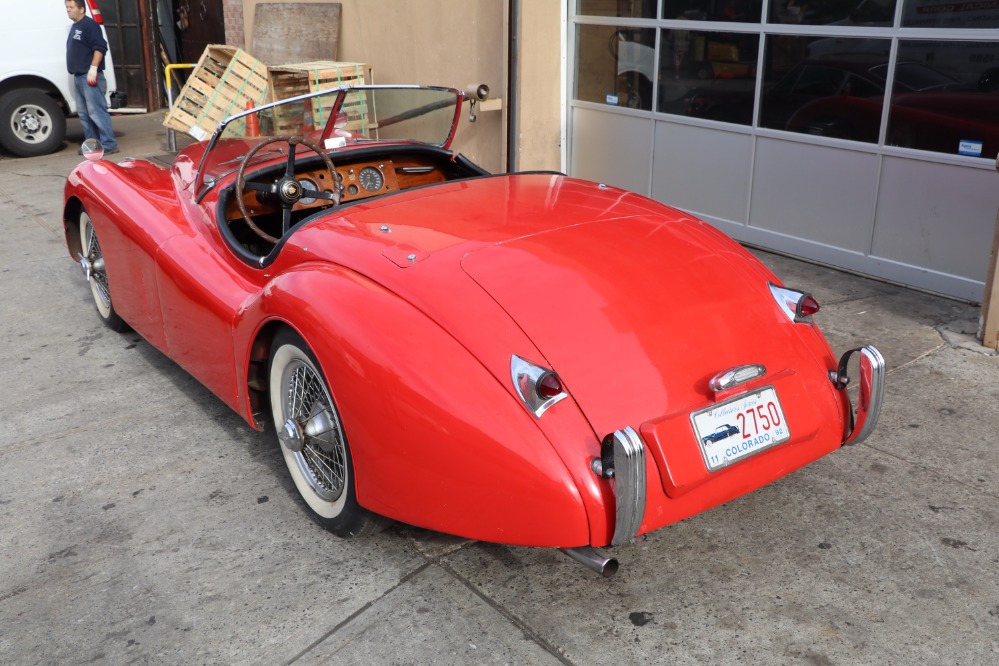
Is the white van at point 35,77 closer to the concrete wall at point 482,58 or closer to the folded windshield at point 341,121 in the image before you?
the concrete wall at point 482,58

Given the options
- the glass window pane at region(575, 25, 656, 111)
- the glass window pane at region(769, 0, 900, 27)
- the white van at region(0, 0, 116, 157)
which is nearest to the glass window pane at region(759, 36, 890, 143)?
the glass window pane at region(769, 0, 900, 27)

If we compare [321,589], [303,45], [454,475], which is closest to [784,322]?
[454,475]

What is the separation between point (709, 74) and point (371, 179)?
3.36m

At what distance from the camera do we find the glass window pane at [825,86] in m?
5.69

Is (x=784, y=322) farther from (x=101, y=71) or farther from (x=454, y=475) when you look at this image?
(x=101, y=71)

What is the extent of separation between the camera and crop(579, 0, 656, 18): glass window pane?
698cm

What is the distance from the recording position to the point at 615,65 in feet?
24.1

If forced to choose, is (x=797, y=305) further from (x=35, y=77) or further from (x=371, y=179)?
(x=35, y=77)

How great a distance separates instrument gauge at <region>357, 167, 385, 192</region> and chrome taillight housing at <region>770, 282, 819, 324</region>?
1.95m

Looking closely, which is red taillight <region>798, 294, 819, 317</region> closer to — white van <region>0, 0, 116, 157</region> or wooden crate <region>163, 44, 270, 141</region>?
wooden crate <region>163, 44, 270, 141</region>

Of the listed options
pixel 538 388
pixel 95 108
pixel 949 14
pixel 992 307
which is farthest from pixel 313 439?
pixel 95 108

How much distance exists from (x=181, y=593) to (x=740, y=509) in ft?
6.42

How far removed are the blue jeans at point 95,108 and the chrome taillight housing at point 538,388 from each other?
8.90m

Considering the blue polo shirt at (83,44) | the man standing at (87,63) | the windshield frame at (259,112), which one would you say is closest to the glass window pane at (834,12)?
the windshield frame at (259,112)
